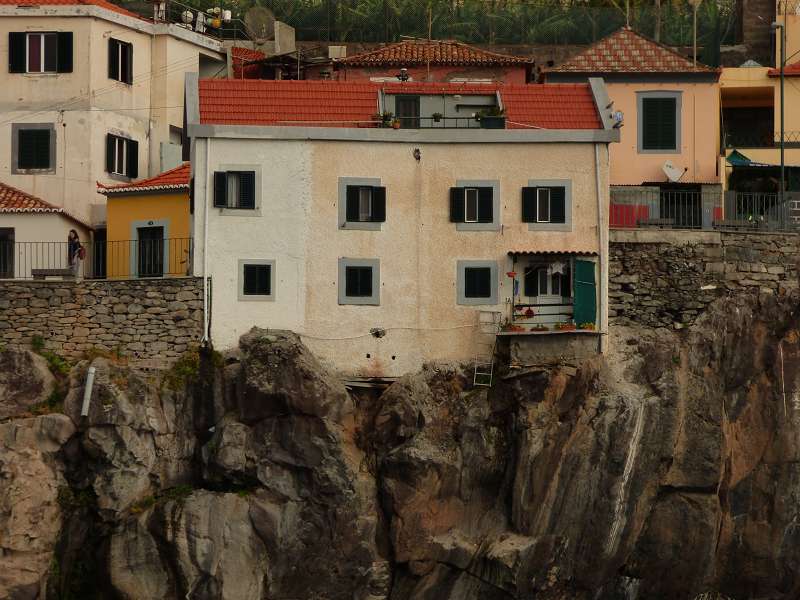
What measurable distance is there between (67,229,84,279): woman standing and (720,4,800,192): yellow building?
23.4 metres

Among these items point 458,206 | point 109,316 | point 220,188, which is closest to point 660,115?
point 458,206

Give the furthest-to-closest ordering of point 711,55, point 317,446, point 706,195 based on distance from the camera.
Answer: point 711,55
point 706,195
point 317,446

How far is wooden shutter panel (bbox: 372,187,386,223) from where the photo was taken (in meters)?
79.6

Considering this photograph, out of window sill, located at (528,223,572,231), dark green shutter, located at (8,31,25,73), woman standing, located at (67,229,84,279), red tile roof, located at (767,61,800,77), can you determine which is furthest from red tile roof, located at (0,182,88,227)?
red tile roof, located at (767,61,800,77)

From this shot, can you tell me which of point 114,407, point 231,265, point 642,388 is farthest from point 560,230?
point 114,407

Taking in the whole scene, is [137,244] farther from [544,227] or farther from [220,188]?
[544,227]

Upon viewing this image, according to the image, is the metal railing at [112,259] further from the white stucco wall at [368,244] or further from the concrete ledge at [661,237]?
the concrete ledge at [661,237]

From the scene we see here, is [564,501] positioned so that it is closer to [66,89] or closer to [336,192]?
[336,192]

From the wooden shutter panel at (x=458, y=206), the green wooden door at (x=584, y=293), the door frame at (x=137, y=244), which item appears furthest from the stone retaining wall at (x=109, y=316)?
the green wooden door at (x=584, y=293)

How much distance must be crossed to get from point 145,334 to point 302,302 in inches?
207

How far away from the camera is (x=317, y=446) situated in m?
77.0

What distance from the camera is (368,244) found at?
79.7 metres

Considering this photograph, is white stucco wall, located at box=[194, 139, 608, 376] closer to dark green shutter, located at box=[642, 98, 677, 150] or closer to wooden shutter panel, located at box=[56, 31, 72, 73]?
dark green shutter, located at box=[642, 98, 677, 150]

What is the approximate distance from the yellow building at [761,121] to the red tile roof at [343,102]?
8.42 meters
